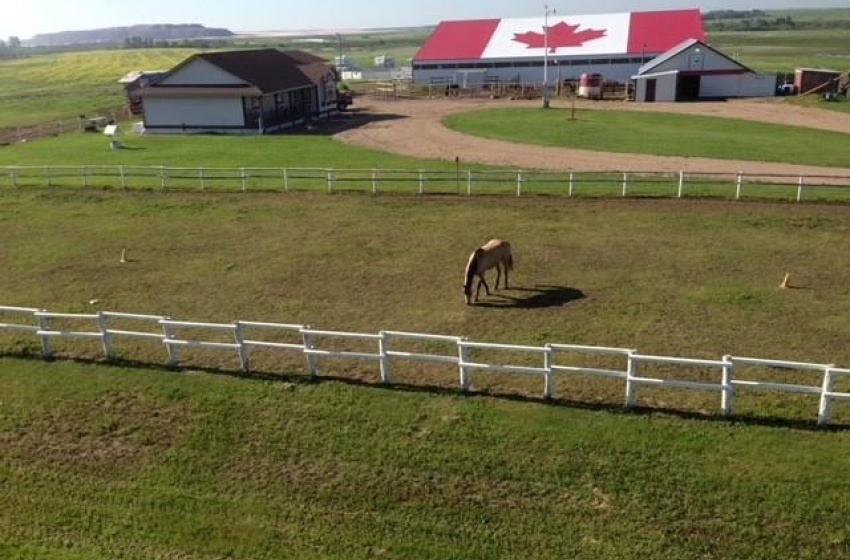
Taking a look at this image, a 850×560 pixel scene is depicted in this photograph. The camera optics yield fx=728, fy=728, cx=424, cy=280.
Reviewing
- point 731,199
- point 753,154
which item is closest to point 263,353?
point 731,199

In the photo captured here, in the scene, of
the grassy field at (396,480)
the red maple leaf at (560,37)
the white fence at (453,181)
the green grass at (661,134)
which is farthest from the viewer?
the red maple leaf at (560,37)

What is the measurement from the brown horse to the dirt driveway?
14.3m

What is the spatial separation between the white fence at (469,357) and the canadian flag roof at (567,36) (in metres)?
60.3

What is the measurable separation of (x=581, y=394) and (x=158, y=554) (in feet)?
22.2

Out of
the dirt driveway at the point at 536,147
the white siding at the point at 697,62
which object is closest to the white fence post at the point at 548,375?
the dirt driveway at the point at 536,147

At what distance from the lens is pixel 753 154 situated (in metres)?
34.5

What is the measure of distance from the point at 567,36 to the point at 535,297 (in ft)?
209

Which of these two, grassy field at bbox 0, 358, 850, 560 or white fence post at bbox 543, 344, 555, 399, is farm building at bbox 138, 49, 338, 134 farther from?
white fence post at bbox 543, 344, 555, 399

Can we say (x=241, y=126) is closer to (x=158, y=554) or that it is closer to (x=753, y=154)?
(x=753, y=154)

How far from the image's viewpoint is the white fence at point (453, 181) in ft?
85.9

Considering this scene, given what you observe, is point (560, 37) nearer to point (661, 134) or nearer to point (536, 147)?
point (661, 134)

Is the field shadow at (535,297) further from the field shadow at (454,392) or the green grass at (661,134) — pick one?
the green grass at (661,134)

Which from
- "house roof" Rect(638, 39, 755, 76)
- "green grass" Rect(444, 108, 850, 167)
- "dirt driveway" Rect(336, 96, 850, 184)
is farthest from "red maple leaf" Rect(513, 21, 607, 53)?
"green grass" Rect(444, 108, 850, 167)

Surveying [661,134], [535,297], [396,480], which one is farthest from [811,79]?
[396,480]
